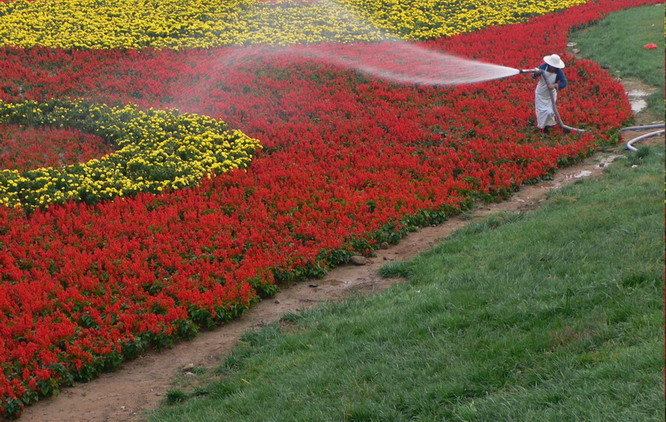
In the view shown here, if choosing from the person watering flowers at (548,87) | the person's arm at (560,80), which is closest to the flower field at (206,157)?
the person watering flowers at (548,87)

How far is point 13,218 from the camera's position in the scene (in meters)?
11.8

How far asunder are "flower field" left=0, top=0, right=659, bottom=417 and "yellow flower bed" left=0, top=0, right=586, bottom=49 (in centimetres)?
12

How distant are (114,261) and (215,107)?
7480mm

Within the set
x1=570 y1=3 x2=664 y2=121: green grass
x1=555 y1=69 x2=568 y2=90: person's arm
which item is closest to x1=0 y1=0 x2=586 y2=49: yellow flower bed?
x1=570 y1=3 x2=664 y2=121: green grass

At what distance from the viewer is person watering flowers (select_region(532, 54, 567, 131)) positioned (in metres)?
15.2

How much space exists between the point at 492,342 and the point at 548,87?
10.0 metres

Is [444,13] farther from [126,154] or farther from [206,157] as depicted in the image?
[126,154]

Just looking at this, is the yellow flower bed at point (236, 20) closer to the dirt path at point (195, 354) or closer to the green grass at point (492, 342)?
the dirt path at point (195, 354)

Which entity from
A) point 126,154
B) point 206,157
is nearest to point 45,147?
point 126,154

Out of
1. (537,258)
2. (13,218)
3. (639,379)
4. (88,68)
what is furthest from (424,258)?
(88,68)

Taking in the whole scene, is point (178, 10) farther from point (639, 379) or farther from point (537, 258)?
point (639, 379)

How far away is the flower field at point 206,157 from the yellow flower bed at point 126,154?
0.04m

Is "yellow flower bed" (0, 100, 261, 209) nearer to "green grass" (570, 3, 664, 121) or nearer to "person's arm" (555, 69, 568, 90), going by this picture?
"person's arm" (555, 69, 568, 90)

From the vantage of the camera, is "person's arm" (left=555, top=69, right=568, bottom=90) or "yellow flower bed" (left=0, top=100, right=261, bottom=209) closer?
"yellow flower bed" (left=0, top=100, right=261, bottom=209)
